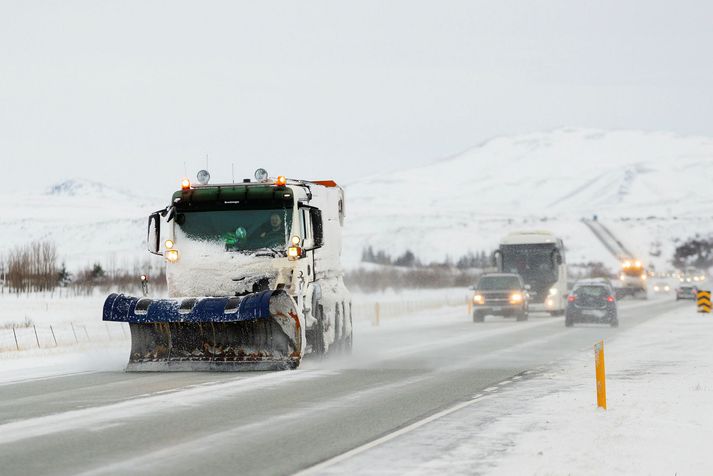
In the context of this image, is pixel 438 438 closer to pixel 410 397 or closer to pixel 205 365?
pixel 410 397

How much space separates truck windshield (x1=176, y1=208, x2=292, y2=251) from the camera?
19969mm

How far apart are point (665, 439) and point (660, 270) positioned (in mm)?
150950

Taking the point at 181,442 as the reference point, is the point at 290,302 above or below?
above

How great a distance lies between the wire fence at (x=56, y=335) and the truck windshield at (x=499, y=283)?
15.2m

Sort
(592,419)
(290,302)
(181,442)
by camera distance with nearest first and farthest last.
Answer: (181,442), (592,419), (290,302)

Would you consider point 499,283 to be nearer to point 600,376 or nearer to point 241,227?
point 241,227

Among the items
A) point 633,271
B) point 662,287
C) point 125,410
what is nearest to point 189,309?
point 125,410

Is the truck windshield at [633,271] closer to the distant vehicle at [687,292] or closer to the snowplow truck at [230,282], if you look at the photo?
the distant vehicle at [687,292]

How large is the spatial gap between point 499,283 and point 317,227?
26274 mm

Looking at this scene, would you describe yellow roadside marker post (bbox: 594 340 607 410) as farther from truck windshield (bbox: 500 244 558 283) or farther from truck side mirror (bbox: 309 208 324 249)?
truck windshield (bbox: 500 244 558 283)

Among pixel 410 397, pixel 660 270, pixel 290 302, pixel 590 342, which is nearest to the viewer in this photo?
pixel 410 397

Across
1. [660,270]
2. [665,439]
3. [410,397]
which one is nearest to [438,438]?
[665,439]

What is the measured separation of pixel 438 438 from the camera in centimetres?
1145

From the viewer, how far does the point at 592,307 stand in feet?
128
